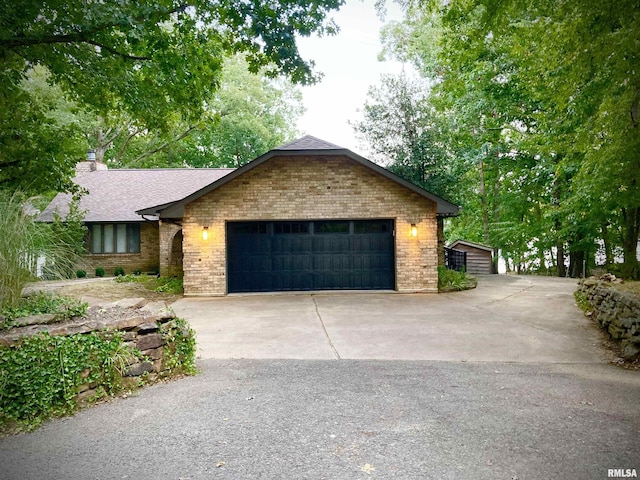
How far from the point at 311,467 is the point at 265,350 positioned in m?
3.18

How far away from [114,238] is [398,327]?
14929mm

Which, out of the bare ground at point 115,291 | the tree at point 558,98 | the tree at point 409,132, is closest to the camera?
the tree at point 558,98

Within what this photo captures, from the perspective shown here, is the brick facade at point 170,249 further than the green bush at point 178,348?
Yes

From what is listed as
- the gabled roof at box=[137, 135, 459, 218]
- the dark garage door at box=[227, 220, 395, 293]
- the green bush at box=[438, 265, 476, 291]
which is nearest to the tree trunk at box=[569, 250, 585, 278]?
the green bush at box=[438, 265, 476, 291]

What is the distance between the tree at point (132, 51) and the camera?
230 inches

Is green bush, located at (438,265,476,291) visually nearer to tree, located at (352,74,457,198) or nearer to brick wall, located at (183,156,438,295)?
brick wall, located at (183,156,438,295)

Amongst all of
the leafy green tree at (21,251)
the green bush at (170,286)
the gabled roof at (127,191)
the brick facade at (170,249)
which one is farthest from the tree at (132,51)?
the gabled roof at (127,191)

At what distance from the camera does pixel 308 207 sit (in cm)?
1176

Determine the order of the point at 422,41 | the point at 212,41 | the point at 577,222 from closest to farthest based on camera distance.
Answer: the point at 212,41 < the point at 577,222 < the point at 422,41

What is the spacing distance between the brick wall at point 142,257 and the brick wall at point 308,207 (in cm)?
702

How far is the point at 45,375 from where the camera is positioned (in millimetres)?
3641

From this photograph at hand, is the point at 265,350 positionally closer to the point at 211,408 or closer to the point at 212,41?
the point at 211,408

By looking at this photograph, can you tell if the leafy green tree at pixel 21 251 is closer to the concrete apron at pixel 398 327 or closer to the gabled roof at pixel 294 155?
the concrete apron at pixel 398 327

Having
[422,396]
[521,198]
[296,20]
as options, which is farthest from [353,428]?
[521,198]
